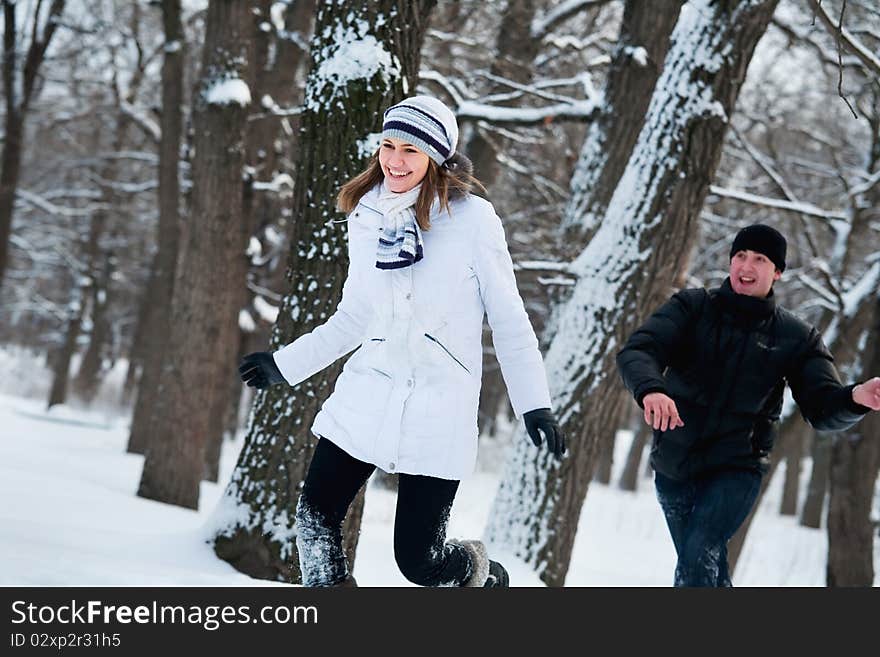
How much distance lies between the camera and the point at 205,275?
9.05 m

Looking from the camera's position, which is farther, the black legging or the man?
the man

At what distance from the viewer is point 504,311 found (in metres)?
3.42

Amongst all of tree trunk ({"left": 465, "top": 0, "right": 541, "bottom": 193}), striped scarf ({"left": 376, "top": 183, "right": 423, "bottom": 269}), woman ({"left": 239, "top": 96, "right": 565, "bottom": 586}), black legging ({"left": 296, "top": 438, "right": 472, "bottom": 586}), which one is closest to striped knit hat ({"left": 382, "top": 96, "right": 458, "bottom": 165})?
woman ({"left": 239, "top": 96, "right": 565, "bottom": 586})

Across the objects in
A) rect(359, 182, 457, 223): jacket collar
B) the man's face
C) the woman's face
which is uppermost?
the woman's face

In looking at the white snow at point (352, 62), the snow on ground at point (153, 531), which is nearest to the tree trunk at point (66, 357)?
the snow on ground at point (153, 531)

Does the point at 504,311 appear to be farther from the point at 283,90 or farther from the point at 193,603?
the point at 283,90

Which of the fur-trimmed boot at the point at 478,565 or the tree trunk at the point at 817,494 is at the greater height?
the fur-trimmed boot at the point at 478,565

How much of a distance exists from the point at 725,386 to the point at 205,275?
575 centimetres

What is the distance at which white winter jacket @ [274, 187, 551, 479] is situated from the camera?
3.39 meters

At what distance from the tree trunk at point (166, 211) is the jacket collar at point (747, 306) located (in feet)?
26.2

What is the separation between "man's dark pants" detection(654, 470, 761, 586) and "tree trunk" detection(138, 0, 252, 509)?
5682 millimetres

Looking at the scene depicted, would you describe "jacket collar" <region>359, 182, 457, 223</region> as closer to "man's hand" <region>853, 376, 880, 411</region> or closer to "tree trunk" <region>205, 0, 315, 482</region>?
"man's hand" <region>853, 376, 880, 411</region>

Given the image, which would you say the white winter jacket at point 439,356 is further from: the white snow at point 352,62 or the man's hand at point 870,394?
the white snow at point 352,62

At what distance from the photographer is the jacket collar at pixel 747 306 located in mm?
4375
